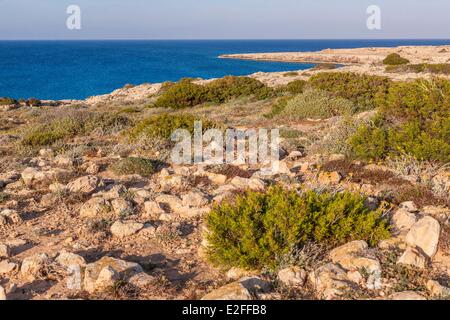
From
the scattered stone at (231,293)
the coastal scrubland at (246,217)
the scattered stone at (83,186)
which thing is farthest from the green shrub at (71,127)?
the scattered stone at (231,293)

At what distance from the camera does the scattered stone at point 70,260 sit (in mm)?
4422

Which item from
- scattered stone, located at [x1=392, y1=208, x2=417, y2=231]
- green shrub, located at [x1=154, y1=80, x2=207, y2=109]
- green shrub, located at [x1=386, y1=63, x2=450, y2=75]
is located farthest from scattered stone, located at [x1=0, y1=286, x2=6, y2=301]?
green shrub, located at [x1=386, y1=63, x2=450, y2=75]

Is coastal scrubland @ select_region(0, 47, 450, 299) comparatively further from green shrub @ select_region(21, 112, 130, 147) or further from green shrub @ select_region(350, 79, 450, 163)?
green shrub @ select_region(21, 112, 130, 147)

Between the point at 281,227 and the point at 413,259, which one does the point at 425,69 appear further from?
the point at 281,227

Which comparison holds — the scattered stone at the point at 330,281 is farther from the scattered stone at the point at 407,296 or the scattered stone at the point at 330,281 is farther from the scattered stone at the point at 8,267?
the scattered stone at the point at 8,267

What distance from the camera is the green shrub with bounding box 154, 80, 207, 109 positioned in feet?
71.3

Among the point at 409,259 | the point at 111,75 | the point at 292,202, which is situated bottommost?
the point at 409,259

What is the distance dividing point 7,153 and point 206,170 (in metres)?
5.51

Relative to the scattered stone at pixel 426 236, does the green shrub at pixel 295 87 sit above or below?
above

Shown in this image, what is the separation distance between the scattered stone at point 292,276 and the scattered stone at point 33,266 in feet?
7.46

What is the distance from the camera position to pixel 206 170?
24.8 ft

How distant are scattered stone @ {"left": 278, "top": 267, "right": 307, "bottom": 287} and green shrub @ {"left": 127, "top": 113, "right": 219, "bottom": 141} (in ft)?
20.3
